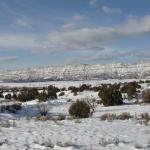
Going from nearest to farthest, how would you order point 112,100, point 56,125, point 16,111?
point 56,125, point 16,111, point 112,100

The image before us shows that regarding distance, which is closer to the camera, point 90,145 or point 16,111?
point 90,145

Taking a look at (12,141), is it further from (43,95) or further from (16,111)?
(43,95)

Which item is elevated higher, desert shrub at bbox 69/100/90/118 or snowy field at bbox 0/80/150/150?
desert shrub at bbox 69/100/90/118

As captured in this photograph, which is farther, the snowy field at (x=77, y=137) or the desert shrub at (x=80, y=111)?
the desert shrub at (x=80, y=111)

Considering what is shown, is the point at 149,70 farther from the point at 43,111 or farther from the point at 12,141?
the point at 12,141

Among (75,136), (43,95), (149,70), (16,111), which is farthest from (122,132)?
(149,70)

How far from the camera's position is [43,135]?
13758 mm

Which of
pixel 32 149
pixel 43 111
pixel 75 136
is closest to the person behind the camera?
pixel 32 149

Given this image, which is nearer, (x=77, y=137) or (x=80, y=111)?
(x=77, y=137)

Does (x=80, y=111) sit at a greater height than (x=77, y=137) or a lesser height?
greater

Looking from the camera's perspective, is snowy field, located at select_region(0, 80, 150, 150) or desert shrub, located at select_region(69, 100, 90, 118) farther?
desert shrub, located at select_region(69, 100, 90, 118)

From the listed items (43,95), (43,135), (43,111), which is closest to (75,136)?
(43,135)

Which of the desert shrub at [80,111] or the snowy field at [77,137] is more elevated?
the desert shrub at [80,111]

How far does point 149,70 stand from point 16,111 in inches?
Answer: 6873
